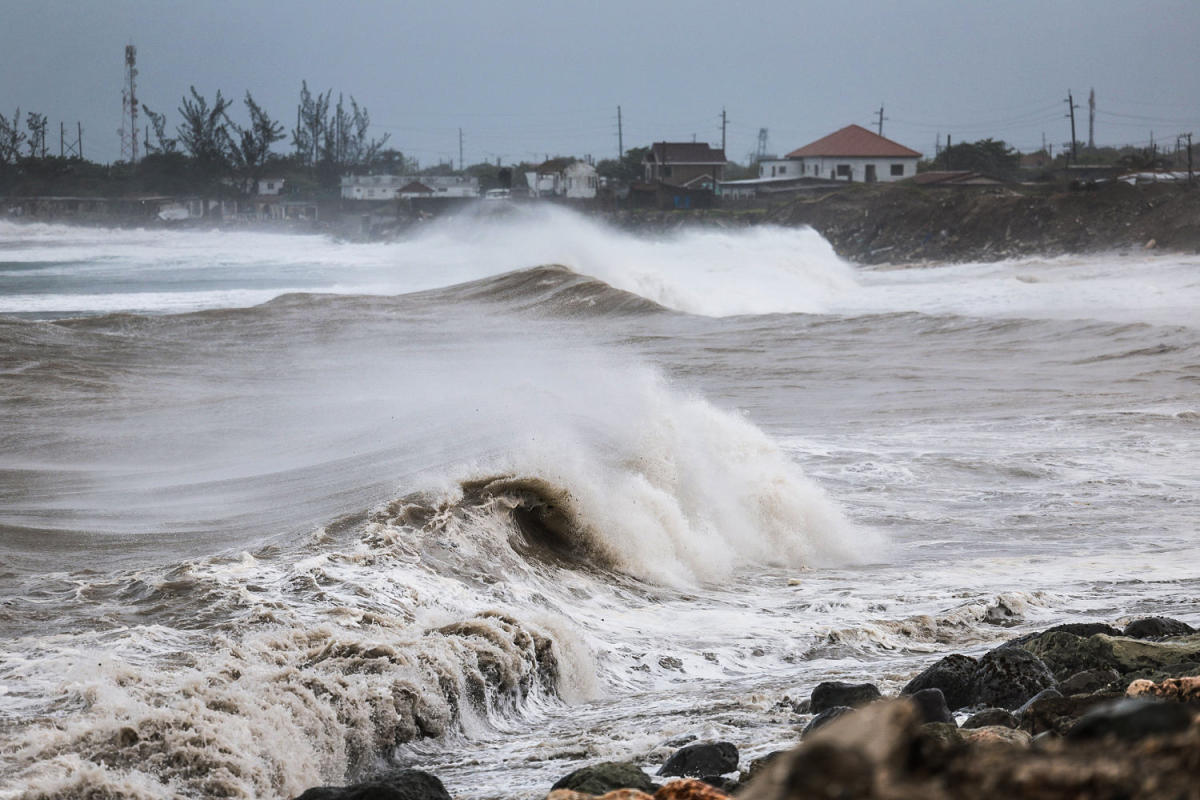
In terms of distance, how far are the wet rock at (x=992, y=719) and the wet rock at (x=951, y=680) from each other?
0.55m

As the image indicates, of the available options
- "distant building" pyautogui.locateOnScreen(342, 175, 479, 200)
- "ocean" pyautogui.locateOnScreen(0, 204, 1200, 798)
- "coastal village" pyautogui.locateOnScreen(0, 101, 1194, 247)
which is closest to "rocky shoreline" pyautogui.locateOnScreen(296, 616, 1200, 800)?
"ocean" pyautogui.locateOnScreen(0, 204, 1200, 798)

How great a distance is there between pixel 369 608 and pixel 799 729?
280 centimetres

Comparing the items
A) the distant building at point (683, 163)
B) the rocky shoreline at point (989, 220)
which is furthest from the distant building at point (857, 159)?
the rocky shoreline at point (989, 220)

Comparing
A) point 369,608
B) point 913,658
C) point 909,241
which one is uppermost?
point 909,241

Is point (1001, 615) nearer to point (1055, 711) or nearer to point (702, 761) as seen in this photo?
point (1055, 711)

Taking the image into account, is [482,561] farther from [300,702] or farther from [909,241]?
[909,241]

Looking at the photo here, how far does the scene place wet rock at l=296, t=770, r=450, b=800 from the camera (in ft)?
14.1

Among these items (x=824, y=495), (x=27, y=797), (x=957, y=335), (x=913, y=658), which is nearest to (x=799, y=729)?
(x=913, y=658)

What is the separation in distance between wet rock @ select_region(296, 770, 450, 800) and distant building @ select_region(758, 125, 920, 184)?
3094 inches

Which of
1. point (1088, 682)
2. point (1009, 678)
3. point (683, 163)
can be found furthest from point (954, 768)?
point (683, 163)

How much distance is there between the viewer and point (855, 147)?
269 feet

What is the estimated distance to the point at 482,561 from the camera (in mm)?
9188

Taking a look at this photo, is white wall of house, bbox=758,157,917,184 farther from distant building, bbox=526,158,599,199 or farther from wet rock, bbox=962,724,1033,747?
wet rock, bbox=962,724,1033,747

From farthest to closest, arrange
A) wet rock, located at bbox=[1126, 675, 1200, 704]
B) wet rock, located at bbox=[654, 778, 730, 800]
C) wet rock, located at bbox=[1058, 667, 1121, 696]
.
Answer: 1. wet rock, located at bbox=[1058, 667, 1121, 696]
2. wet rock, located at bbox=[1126, 675, 1200, 704]
3. wet rock, located at bbox=[654, 778, 730, 800]
